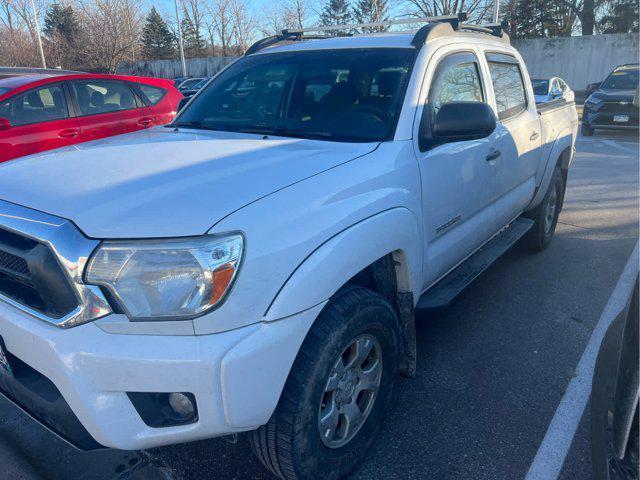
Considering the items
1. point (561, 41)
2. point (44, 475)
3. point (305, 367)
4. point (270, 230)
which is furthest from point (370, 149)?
point (561, 41)

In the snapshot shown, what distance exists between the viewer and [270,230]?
71.9 inches

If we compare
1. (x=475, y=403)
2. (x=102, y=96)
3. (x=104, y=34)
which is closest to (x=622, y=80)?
(x=102, y=96)

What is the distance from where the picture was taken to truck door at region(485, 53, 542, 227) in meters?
3.79

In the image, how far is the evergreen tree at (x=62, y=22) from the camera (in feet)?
110

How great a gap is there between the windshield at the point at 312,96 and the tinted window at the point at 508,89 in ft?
3.88

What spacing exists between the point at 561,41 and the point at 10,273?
34.1m

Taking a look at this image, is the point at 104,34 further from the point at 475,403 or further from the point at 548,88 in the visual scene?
the point at 475,403

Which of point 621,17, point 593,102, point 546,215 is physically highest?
point 621,17

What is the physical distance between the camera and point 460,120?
2656 millimetres

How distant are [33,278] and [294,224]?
92 cm

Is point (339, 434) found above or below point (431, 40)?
below

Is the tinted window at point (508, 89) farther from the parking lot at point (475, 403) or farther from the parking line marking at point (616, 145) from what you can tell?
the parking line marking at point (616, 145)

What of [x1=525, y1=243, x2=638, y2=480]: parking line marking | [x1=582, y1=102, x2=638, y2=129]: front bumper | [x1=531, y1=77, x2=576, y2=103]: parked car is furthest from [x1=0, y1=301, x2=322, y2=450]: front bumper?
[x1=531, y1=77, x2=576, y2=103]: parked car

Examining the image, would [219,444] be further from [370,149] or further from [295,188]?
[370,149]
